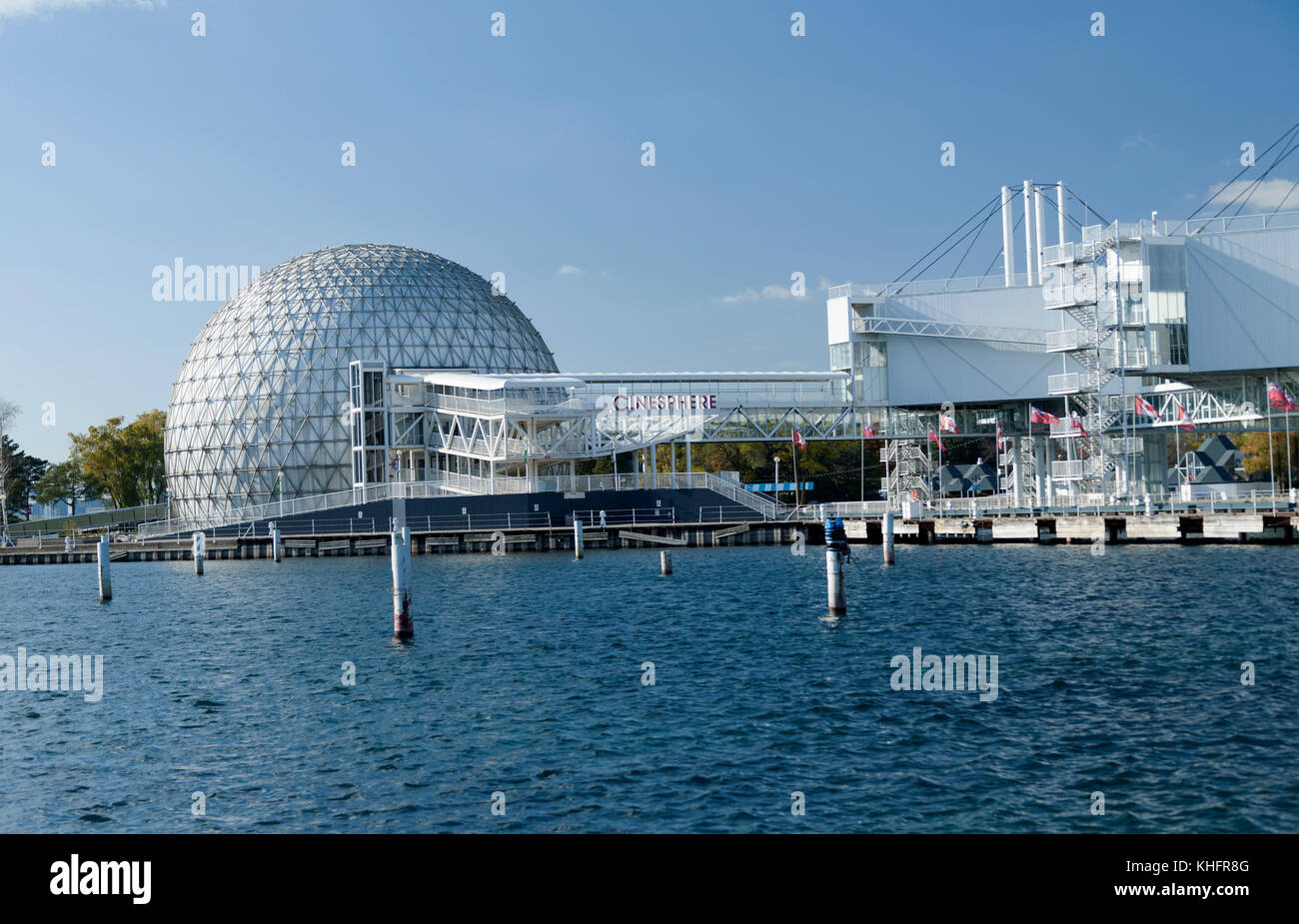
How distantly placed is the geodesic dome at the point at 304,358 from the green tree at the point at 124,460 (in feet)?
99.8

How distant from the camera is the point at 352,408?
310 feet

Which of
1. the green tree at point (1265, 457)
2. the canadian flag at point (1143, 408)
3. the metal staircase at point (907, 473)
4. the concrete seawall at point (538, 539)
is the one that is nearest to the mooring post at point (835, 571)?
the canadian flag at point (1143, 408)

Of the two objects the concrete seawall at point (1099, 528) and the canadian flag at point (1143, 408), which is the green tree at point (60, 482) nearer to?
the concrete seawall at point (1099, 528)

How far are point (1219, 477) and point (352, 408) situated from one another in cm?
6683

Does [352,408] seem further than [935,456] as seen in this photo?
No

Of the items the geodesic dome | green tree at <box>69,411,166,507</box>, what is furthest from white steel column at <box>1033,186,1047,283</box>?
green tree at <box>69,411,166,507</box>

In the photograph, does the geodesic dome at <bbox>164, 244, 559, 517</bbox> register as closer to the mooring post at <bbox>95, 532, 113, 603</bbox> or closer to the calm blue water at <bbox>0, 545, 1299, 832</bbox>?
the mooring post at <bbox>95, 532, 113, 603</bbox>

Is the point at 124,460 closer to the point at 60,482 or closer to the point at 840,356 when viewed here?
the point at 60,482

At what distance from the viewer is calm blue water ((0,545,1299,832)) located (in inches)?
702

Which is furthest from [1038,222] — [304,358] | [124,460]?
[124,460]

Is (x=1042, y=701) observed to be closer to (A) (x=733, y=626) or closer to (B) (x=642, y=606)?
(A) (x=733, y=626)

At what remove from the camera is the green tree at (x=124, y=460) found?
448ft
